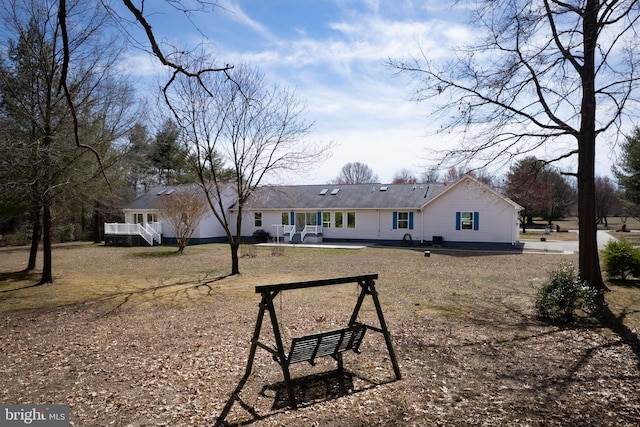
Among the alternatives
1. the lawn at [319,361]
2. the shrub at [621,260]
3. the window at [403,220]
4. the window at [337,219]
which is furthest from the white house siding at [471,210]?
the lawn at [319,361]

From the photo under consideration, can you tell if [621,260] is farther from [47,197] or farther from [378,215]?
[47,197]

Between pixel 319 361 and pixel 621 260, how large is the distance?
11.6 meters

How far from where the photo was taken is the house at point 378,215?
26.3 m

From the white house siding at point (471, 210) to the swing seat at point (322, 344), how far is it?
858 inches

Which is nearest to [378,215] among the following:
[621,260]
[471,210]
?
[471,210]

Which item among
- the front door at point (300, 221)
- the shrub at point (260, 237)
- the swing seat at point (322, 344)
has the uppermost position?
the front door at point (300, 221)

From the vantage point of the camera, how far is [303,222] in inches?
1265

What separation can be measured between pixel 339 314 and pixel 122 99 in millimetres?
10700

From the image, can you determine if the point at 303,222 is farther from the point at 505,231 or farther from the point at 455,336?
the point at 455,336

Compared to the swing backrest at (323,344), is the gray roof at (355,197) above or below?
above

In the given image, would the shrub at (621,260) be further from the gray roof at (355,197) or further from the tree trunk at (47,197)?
the tree trunk at (47,197)

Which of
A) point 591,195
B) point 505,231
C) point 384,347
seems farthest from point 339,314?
point 505,231

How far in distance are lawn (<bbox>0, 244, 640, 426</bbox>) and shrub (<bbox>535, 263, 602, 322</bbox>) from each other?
1.29 feet

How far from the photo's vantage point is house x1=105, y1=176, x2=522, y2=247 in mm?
26328
